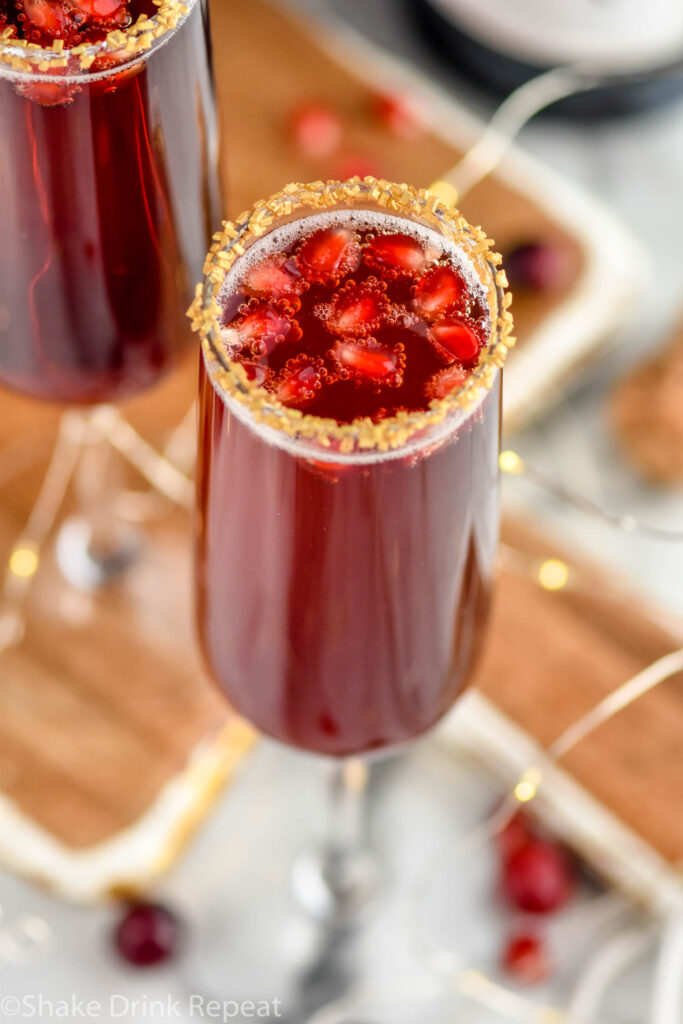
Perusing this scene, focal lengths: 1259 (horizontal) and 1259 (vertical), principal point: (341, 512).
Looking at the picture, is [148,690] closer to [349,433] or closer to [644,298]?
[349,433]

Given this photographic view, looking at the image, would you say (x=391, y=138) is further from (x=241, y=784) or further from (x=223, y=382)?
(x=223, y=382)

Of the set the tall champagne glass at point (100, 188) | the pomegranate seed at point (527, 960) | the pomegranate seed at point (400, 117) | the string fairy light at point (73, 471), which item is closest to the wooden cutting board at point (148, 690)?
the string fairy light at point (73, 471)

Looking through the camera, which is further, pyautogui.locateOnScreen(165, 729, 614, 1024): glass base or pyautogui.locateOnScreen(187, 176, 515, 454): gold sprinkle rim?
pyautogui.locateOnScreen(165, 729, 614, 1024): glass base

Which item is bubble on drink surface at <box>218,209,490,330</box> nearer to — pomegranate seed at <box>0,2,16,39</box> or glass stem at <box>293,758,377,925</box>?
pomegranate seed at <box>0,2,16,39</box>

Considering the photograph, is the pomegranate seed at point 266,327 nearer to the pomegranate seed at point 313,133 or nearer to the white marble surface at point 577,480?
the white marble surface at point 577,480

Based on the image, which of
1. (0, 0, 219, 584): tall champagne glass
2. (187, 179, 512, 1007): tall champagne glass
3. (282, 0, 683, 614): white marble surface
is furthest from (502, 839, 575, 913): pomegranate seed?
(0, 0, 219, 584): tall champagne glass

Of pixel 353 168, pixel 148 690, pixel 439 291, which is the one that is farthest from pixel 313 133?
pixel 439 291
